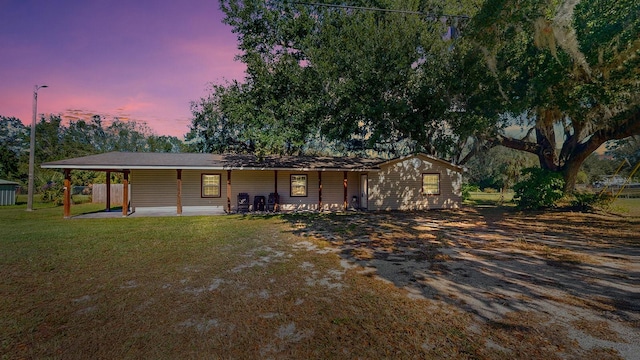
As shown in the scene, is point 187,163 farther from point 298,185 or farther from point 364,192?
point 364,192

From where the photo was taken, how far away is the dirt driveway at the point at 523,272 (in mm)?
3156

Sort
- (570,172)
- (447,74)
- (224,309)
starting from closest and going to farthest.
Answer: (224,309), (570,172), (447,74)

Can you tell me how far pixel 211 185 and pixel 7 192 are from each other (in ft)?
49.5

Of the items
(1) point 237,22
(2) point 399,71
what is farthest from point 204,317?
(1) point 237,22

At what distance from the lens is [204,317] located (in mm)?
3486

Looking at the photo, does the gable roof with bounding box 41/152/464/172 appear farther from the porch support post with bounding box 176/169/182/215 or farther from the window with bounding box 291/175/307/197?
the window with bounding box 291/175/307/197

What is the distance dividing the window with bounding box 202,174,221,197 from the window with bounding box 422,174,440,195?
11.6 meters

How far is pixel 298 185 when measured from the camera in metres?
15.9

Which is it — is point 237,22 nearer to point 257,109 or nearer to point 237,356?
point 257,109

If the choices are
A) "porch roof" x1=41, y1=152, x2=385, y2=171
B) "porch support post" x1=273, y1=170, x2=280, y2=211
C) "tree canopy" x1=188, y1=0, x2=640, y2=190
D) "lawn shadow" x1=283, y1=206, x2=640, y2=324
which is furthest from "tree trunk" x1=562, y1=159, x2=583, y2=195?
"porch support post" x1=273, y1=170, x2=280, y2=211

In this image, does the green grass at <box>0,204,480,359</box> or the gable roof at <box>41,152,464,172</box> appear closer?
the green grass at <box>0,204,480,359</box>

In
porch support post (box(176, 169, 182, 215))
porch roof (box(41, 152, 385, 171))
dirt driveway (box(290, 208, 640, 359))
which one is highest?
porch roof (box(41, 152, 385, 171))

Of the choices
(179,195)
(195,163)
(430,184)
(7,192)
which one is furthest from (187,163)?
(7,192)

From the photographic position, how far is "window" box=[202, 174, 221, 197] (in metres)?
14.9
